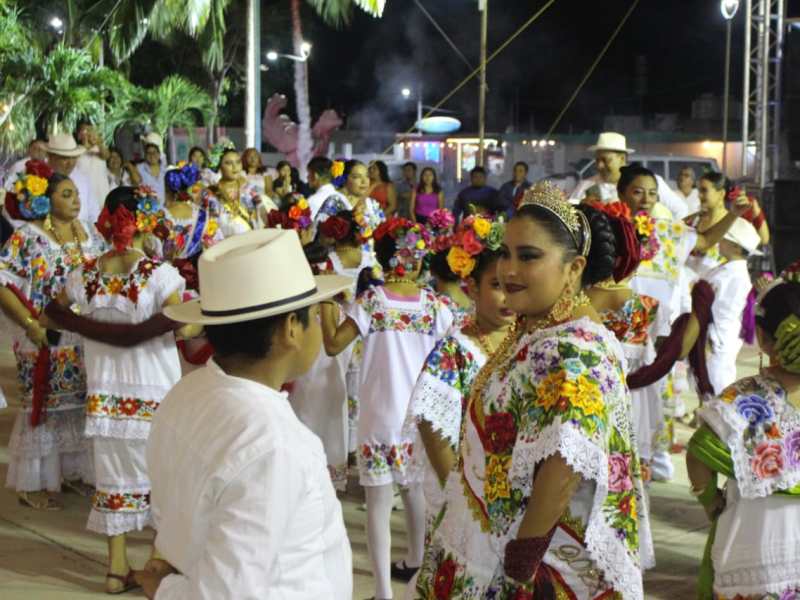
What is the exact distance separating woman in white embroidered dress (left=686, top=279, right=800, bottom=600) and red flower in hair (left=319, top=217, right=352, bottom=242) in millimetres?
3198

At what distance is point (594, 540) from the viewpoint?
313cm

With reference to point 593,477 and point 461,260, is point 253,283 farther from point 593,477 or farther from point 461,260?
point 461,260

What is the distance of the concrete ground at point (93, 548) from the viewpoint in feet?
20.1

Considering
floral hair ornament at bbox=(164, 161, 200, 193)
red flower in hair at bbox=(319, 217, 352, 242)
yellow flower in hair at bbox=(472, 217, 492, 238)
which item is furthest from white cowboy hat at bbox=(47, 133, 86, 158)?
yellow flower in hair at bbox=(472, 217, 492, 238)

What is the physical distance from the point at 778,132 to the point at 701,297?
557 inches

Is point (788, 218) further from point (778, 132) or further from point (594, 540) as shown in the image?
point (594, 540)

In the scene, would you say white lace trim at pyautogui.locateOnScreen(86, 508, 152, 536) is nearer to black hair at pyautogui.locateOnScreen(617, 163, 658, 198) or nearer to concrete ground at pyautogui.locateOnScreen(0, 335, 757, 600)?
concrete ground at pyautogui.locateOnScreen(0, 335, 757, 600)

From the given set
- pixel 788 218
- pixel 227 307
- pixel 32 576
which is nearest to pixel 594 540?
pixel 227 307

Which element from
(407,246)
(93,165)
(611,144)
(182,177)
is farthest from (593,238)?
(93,165)

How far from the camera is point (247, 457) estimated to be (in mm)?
2457

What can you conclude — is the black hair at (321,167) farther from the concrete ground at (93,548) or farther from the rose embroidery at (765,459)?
the rose embroidery at (765,459)

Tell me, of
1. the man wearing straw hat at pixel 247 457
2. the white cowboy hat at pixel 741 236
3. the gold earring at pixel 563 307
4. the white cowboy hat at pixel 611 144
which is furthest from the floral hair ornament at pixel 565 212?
the white cowboy hat at pixel 741 236

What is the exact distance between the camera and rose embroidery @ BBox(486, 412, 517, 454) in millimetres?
3158

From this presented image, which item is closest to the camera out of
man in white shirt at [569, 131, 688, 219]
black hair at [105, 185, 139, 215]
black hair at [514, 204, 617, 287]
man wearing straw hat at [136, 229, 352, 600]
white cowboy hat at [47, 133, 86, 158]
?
man wearing straw hat at [136, 229, 352, 600]
